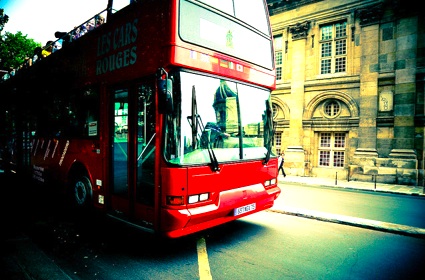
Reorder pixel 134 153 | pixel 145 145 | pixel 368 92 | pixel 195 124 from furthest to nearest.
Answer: pixel 368 92
pixel 134 153
pixel 145 145
pixel 195 124

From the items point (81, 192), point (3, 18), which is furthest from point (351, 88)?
point (3, 18)

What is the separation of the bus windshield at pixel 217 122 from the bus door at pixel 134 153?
575 mm

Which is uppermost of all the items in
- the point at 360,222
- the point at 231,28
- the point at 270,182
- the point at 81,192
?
the point at 231,28

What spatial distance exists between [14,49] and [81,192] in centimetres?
3241

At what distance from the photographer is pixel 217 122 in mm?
4176

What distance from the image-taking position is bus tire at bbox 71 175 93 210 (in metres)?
5.50

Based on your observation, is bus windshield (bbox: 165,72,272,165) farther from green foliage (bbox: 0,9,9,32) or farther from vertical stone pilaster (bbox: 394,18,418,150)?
green foliage (bbox: 0,9,9,32)

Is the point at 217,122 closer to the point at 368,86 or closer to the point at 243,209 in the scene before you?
the point at 243,209

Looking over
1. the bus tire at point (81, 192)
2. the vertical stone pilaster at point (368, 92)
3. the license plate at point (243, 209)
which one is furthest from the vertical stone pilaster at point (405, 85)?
the bus tire at point (81, 192)

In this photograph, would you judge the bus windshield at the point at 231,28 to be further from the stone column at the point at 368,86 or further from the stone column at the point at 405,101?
the stone column at the point at 405,101

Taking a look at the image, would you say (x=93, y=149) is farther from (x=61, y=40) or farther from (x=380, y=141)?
(x=380, y=141)

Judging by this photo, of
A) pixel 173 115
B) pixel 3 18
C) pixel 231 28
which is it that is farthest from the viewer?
pixel 3 18

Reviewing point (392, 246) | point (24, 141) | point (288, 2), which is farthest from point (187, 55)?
point (288, 2)

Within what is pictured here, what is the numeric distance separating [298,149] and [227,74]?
12.5m
